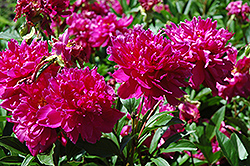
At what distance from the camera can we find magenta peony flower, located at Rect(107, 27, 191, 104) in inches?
28.4

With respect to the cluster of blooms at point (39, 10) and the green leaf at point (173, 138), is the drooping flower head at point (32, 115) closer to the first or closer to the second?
the cluster of blooms at point (39, 10)

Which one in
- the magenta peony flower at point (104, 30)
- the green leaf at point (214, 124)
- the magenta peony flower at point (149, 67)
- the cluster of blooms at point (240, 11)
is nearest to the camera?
the magenta peony flower at point (149, 67)

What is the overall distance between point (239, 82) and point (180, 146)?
399 millimetres

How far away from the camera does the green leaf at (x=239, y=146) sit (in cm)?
108

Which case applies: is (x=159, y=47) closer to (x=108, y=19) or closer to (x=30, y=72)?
(x=30, y=72)

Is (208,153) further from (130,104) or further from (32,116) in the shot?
(32,116)

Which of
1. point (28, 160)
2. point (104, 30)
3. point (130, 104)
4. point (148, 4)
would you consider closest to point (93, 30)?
point (104, 30)

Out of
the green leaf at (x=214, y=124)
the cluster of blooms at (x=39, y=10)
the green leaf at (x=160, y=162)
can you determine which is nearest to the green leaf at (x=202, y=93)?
the green leaf at (x=214, y=124)

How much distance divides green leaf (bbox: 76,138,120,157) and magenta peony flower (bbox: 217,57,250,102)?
0.56 meters

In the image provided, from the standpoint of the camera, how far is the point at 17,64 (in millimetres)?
786

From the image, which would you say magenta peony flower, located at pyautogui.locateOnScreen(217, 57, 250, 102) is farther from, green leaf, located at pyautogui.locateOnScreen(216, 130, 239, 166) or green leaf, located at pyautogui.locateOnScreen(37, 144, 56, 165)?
green leaf, located at pyautogui.locateOnScreen(37, 144, 56, 165)

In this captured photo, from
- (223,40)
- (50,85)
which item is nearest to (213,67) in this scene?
(223,40)

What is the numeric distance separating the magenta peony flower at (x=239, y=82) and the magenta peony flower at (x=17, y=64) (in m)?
0.76

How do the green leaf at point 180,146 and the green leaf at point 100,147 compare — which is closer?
the green leaf at point 100,147
